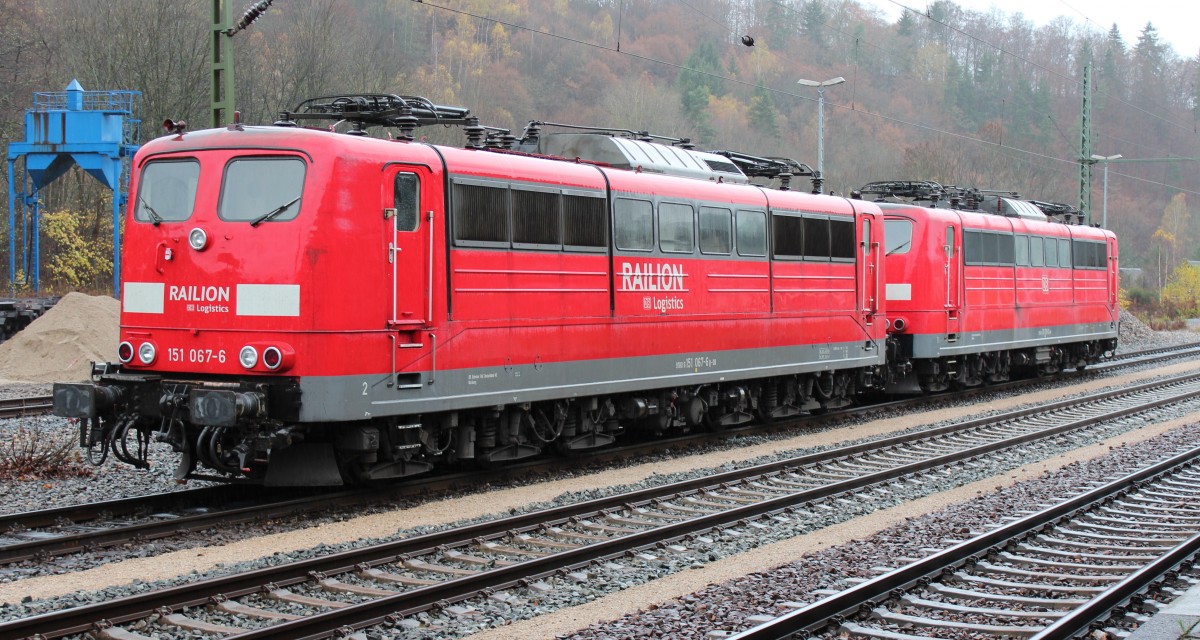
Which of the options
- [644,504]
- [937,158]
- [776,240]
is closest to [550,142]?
[776,240]

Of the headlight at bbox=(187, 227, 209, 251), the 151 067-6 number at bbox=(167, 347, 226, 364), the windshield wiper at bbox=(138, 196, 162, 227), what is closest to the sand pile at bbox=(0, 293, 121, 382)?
the windshield wiper at bbox=(138, 196, 162, 227)

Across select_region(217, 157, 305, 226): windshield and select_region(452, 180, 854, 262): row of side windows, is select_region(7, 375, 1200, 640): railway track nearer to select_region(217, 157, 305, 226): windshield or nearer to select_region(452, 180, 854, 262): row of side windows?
select_region(452, 180, 854, 262): row of side windows

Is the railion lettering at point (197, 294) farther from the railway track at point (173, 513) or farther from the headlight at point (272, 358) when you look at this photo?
the railway track at point (173, 513)

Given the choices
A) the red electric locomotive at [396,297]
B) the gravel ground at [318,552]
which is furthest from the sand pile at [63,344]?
the red electric locomotive at [396,297]

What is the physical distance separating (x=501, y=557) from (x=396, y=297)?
2.87 m

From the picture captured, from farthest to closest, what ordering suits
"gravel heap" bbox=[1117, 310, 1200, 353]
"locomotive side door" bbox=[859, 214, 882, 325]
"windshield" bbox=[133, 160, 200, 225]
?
1. "gravel heap" bbox=[1117, 310, 1200, 353]
2. "locomotive side door" bbox=[859, 214, 882, 325]
3. "windshield" bbox=[133, 160, 200, 225]

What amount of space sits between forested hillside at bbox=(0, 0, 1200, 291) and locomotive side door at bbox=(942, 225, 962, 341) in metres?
20.0

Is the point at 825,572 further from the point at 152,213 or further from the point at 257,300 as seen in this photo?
the point at 152,213

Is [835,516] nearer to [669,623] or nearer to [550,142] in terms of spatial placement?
[669,623]

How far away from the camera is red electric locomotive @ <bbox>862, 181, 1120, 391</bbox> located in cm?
Answer: 2155

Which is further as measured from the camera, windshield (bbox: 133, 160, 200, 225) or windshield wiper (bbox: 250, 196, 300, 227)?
windshield (bbox: 133, 160, 200, 225)

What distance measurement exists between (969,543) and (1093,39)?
7478 centimetres

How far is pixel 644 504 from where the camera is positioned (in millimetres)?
11016

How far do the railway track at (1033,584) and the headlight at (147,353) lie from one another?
644 cm
